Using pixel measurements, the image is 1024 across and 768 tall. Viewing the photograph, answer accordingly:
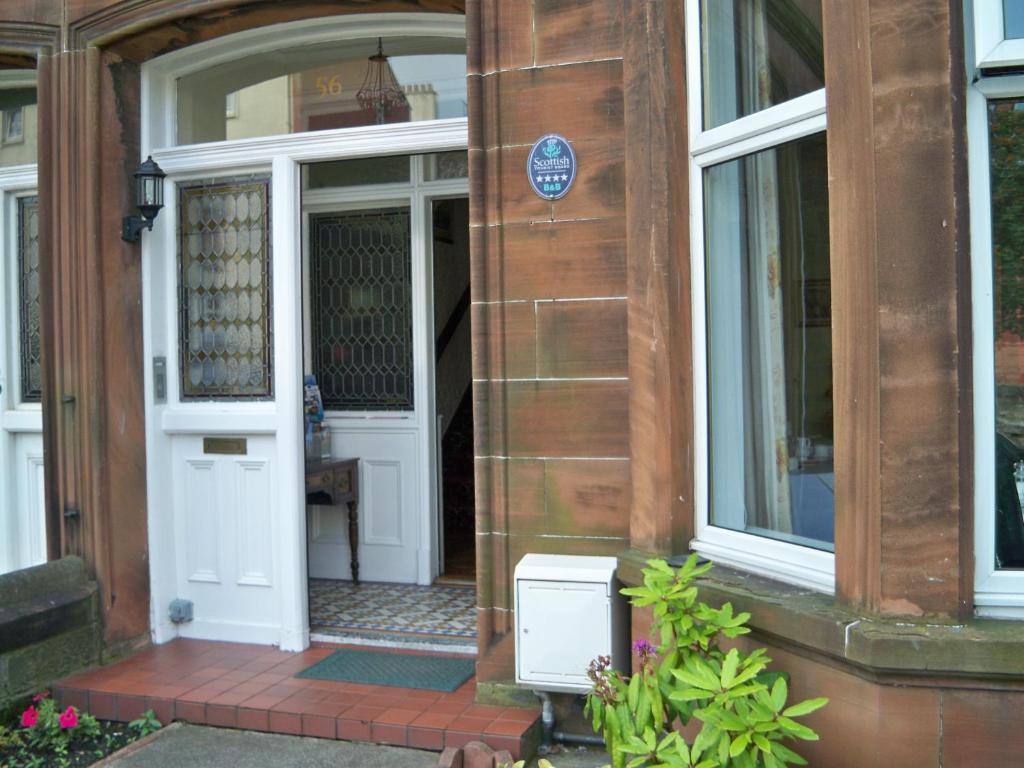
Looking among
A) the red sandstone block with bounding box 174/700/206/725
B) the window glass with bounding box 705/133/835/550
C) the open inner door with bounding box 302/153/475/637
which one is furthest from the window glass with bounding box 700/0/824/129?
the red sandstone block with bounding box 174/700/206/725

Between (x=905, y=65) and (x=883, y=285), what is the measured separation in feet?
2.03

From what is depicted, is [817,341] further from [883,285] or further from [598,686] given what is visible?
[598,686]

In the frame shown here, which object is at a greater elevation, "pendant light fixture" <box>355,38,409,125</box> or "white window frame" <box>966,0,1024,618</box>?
"pendant light fixture" <box>355,38,409,125</box>

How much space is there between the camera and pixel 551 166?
3.99 metres

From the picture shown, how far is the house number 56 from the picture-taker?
201 inches

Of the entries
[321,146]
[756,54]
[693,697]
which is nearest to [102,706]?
[321,146]

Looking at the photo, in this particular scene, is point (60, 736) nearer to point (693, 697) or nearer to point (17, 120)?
point (693, 697)

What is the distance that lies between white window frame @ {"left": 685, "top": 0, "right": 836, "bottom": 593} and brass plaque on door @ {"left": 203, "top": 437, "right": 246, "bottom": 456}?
8.21 feet

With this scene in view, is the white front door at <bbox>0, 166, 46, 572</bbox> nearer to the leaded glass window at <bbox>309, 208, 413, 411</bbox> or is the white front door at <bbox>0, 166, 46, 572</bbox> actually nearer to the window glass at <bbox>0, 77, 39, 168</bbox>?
the window glass at <bbox>0, 77, 39, 168</bbox>

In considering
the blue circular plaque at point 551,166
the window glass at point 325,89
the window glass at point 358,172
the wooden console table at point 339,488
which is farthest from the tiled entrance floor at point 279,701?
the window glass at point 358,172

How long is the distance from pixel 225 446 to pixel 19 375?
4.32ft

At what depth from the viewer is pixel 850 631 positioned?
2.85m

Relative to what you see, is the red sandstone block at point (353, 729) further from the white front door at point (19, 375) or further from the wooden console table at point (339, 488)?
the white front door at point (19, 375)

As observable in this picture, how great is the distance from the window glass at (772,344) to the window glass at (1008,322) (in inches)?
19.2
